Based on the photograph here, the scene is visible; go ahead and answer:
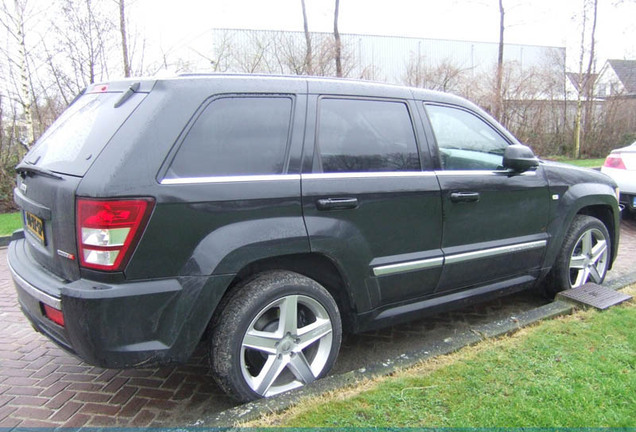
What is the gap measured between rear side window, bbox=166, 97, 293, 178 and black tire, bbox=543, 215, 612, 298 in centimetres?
284

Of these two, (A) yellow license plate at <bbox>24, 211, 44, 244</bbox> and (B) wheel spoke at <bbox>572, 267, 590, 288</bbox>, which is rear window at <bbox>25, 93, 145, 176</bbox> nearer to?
(A) yellow license plate at <bbox>24, 211, 44, 244</bbox>

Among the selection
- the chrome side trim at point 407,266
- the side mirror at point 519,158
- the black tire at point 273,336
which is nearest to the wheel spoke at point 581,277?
the side mirror at point 519,158

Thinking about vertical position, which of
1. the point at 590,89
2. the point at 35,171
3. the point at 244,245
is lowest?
the point at 244,245

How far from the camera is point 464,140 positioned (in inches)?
143

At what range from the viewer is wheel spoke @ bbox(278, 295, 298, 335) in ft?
8.83

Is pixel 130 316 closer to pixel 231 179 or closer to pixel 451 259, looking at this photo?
pixel 231 179

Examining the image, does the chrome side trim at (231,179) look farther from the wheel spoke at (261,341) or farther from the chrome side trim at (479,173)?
the chrome side trim at (479,173)

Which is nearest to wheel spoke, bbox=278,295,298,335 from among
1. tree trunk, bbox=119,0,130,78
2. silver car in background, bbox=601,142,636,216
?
silver car in background, bbox=601,142,636,216

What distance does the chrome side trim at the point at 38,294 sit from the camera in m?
2.33

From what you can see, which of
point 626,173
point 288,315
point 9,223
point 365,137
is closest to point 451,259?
point 365,137

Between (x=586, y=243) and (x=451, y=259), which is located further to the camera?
(x=586, y=243)

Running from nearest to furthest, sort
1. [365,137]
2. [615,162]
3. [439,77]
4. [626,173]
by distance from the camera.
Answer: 1. [365,137]
2. [626,173]
3. [615,162]
4. [439,77]

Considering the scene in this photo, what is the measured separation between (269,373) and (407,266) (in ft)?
3.67

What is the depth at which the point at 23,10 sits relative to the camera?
33.9ft
